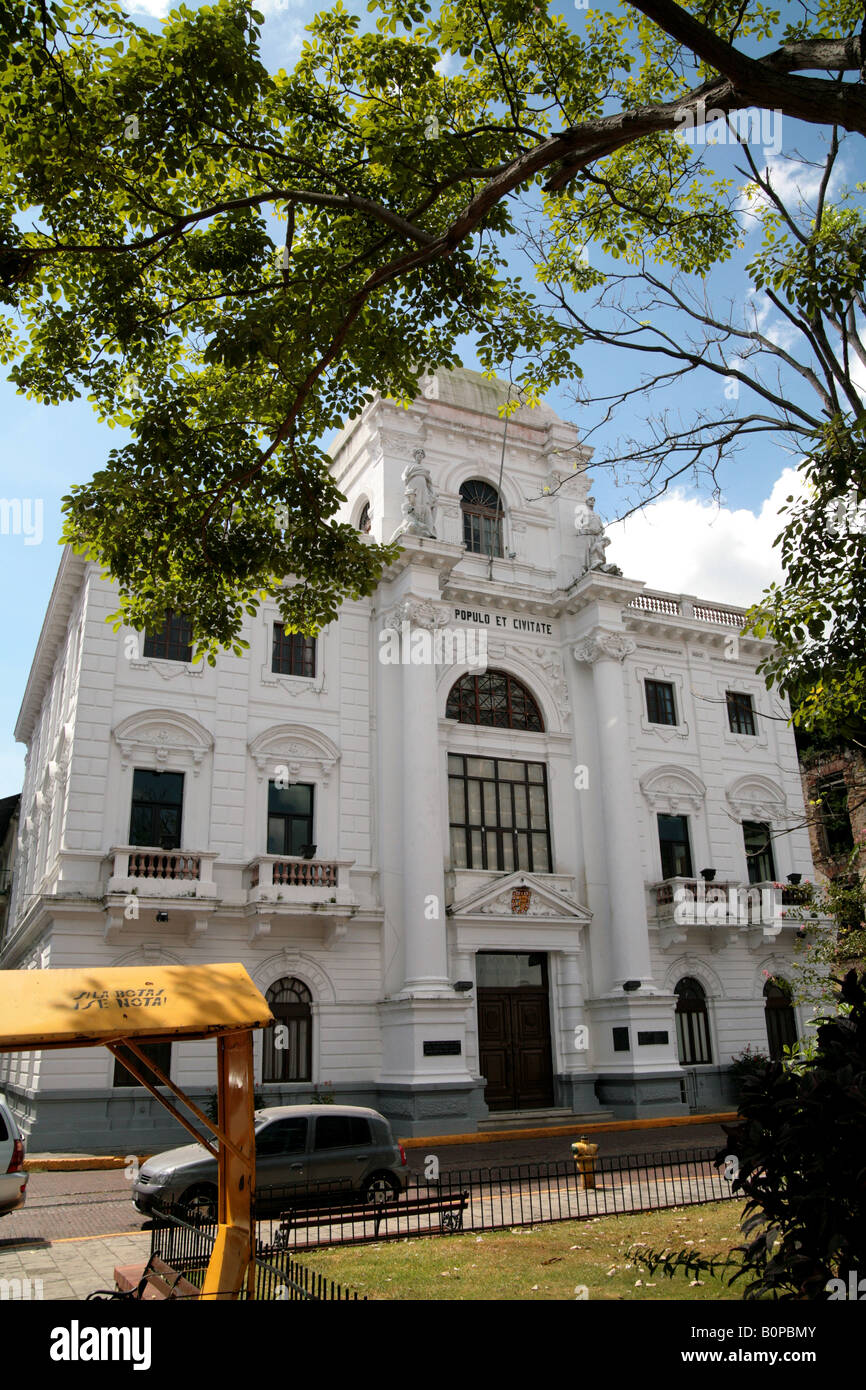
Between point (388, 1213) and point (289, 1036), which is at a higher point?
point (289, 1036)

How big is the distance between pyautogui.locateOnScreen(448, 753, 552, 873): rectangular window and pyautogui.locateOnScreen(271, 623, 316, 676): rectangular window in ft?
15.3

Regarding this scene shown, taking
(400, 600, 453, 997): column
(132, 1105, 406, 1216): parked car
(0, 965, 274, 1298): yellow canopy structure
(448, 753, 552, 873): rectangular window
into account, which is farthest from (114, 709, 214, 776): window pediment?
(0, 965, 274, 1298): yellow canopy structure

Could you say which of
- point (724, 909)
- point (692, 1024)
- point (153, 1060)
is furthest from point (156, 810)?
point (692, 1024)

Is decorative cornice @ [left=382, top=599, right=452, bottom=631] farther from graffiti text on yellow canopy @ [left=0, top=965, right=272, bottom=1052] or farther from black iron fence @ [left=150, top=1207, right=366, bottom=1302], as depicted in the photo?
graffiti text on yellow canopy @ [left=0, top=965, right=272, bottom=1052]

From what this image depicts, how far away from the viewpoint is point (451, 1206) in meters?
11.1

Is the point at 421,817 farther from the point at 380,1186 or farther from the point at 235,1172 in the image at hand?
the point at 235,1172

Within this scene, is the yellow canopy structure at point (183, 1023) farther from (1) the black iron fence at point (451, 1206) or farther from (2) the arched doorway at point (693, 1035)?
(2) the arched doorway at point (693, 1035)

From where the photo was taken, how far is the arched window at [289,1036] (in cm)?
2252

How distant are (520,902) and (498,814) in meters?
2.62

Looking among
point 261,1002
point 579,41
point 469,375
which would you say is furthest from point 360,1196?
point 469,375

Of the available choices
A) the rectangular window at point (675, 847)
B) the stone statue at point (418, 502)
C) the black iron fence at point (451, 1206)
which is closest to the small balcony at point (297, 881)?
the black iron fence at point (451, 1206)

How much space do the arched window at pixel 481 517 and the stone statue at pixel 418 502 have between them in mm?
2328

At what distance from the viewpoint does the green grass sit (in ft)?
27.6

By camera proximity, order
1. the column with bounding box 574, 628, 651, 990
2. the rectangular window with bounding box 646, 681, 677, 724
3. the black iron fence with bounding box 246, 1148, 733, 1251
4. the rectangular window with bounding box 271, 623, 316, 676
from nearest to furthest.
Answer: the black iron fence with bounding box 246, 1148, 733, 1251 → the rectangular window with bounding box 271, 623, 316, 676 → the column with bounding box 574, 628, 651, 990 → the rectangular window with bounding box 646, 681, 677, 724
